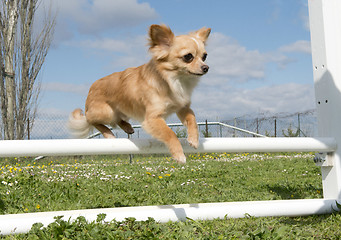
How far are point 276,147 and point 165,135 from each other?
3.57 feet

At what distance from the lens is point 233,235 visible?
271cm

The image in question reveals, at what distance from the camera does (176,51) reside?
3.29 m

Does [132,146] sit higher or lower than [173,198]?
higher

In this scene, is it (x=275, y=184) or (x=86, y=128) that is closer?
(x=86, y=128)

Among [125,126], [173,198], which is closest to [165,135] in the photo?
[125,126]

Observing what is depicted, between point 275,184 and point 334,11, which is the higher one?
point 334,11

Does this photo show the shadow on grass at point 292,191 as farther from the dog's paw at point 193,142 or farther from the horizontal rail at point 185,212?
the dog's paw at point 193,142

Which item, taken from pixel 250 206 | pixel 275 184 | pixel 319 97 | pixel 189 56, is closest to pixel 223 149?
pixel 250 206

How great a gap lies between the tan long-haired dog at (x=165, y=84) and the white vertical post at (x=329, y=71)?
1.13 metres

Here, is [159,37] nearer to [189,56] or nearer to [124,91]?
[189,56]

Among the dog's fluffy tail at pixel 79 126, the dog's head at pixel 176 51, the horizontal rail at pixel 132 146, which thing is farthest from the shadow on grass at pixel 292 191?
the dog's fluffy tail at pixel 79 126

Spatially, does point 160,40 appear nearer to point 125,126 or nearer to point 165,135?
point 165,135

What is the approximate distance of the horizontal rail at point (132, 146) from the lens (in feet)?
9.11

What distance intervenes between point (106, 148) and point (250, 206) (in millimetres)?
1503
